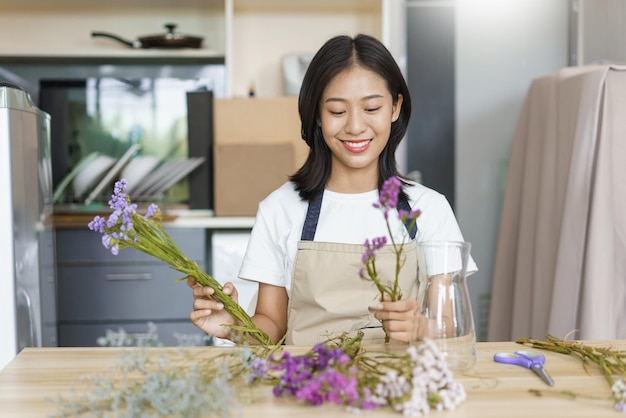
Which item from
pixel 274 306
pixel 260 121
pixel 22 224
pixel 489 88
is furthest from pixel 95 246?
pixel 489 88

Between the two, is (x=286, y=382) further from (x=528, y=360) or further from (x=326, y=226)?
(x=326, y=226)

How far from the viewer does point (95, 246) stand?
2.84m

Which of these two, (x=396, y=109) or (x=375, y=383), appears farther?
(x=396, y=109)

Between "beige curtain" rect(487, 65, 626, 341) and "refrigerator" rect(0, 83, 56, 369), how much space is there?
1.41 meters

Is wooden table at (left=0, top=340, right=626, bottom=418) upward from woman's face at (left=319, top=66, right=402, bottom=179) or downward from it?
downward

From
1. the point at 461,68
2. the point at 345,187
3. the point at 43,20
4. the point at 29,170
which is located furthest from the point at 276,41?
the point at 345,187

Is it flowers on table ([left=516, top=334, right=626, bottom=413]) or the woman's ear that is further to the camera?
the woman's ear

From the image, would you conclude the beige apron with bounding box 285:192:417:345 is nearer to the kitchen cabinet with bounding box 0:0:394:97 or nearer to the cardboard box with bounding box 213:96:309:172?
the cardboard box with bounding box 213:96:309:172

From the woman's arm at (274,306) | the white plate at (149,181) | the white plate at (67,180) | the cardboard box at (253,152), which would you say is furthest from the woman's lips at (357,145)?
the white plate at (67,180)

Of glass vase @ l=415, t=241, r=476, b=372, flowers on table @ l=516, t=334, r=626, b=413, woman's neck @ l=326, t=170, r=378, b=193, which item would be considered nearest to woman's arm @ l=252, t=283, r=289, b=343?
woman's neck @ l=326, t=170, r=378, b=193

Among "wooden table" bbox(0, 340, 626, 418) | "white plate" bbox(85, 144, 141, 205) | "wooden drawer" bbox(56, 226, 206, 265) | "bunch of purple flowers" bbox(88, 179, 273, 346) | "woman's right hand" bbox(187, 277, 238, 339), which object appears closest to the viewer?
"wooden table" bbox(0, 340, 626, 418)

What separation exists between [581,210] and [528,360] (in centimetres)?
118

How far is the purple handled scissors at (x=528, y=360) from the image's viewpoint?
3.44ft

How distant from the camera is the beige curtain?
6.94 ft
